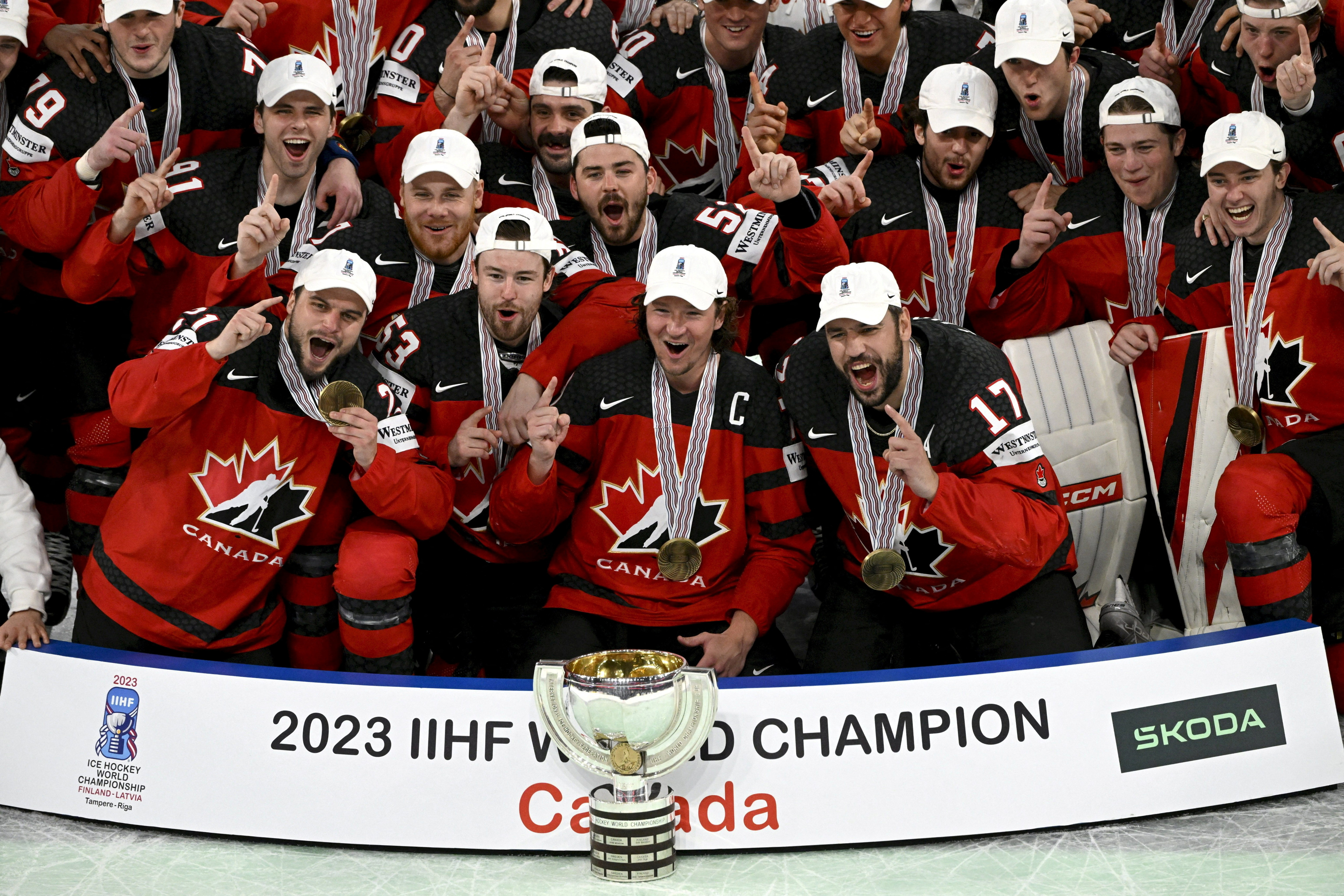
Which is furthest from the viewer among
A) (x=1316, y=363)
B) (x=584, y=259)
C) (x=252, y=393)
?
(x=584, y=259)

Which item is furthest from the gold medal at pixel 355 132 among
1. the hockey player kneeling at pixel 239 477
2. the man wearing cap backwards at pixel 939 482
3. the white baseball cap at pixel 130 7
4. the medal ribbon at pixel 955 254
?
the medal ribbon at pixel 955 254

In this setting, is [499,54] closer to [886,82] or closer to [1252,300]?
[886,82]

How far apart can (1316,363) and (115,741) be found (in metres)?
3.75

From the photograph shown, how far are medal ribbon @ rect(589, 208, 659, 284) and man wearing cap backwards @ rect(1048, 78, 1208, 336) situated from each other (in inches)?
55.9

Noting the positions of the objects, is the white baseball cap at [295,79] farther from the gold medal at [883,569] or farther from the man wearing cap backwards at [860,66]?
the gold medal at [883,569]

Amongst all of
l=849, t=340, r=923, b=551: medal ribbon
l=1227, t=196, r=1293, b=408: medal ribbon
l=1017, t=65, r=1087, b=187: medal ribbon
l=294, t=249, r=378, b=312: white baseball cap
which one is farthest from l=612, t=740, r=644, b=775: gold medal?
l=1017, t=65, r=1087, b=187: medal ribbon

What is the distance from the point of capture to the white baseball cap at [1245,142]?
15.7ft

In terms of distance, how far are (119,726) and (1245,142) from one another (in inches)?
149

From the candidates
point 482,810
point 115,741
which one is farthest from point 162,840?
point 482,810

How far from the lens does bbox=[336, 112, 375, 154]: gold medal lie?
5715 mm

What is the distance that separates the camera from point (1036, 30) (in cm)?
539

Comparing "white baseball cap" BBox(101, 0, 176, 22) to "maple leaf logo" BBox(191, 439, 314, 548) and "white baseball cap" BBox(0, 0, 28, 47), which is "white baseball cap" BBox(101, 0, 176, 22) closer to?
"white baseball cap" BBox(0, 0, 28, 47)

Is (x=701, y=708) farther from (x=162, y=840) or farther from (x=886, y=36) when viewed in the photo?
(x=886, y=36)

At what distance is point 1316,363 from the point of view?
15.6 feet
